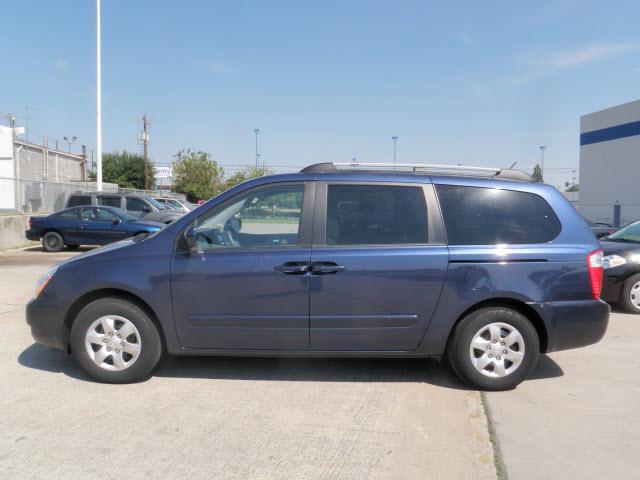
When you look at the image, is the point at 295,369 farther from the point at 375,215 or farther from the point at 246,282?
the point at 375,215

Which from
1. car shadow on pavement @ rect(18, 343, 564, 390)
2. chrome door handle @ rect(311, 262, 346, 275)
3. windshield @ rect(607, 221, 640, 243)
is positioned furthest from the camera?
windshield @ rect(607, 221, 640, 243)

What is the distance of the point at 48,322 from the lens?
4.65 m

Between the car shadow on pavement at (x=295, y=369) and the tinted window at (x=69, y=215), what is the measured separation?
1059 centimetres

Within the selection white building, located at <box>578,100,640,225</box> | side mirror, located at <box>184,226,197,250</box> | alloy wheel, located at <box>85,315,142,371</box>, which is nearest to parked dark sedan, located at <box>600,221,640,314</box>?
side mirror, located at <box>184,226,197,250</box>

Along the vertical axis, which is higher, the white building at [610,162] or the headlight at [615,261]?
the white building at [610,162]

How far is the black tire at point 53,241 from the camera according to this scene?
15.2 meters

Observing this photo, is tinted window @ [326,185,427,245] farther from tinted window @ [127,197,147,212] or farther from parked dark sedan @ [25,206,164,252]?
tinted window @ [127,197,147,212]

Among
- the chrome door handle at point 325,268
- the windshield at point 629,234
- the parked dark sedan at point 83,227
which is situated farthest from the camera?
the parked dark sedan at point 83,227

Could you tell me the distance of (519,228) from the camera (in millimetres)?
4648

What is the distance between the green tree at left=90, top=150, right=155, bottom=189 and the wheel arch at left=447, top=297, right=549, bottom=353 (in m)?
64.9

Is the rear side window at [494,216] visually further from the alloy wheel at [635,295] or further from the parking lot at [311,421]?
the alloy wheel at [635,295]

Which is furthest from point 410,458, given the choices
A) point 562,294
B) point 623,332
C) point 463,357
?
point 623,332

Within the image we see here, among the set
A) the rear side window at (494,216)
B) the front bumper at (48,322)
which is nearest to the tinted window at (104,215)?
the front bumper at (48,322)

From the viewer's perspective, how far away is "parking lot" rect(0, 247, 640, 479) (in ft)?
11.0
